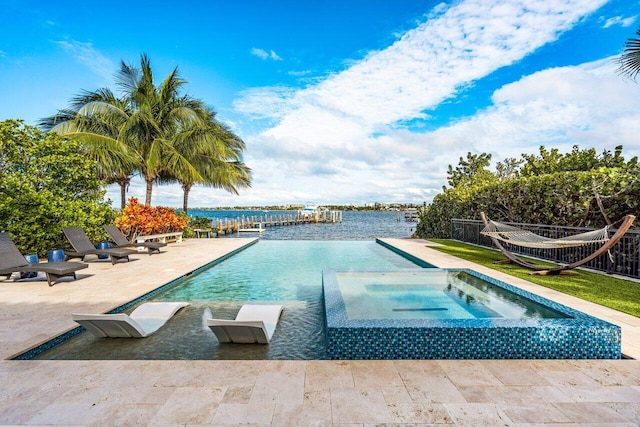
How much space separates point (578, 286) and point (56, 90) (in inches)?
684

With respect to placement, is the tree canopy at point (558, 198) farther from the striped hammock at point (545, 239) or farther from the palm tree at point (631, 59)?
the palm tree at point (631, 59)

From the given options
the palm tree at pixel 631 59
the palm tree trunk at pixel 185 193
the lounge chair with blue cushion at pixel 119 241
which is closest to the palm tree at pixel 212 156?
the palm tree trunk at pixel 185 193

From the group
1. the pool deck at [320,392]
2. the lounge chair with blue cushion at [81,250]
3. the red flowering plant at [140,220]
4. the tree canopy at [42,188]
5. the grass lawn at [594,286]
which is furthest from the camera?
the red flowering plant at [140,220]

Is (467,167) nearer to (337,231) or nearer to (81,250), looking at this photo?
(337,231)

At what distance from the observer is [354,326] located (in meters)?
3.13

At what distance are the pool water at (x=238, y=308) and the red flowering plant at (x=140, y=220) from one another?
378 centimetres

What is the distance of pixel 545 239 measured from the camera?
7000 millimetres

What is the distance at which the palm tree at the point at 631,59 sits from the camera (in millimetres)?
7031

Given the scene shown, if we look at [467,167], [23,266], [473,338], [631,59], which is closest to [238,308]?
[473,338]

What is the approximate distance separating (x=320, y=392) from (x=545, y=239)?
656 cm

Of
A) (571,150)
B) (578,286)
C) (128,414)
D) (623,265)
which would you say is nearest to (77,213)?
(128,414)

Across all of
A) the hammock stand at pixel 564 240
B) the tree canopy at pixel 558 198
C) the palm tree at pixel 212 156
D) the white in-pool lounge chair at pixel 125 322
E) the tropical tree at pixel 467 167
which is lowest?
the white in-pool lounge chair at pixel 125 322

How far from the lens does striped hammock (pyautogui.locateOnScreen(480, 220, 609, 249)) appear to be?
6.16 meters

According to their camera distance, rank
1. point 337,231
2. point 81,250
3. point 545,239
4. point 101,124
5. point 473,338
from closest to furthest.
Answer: point 473,338, point 545,239, point 81,250, point 101,124, point 337,231
